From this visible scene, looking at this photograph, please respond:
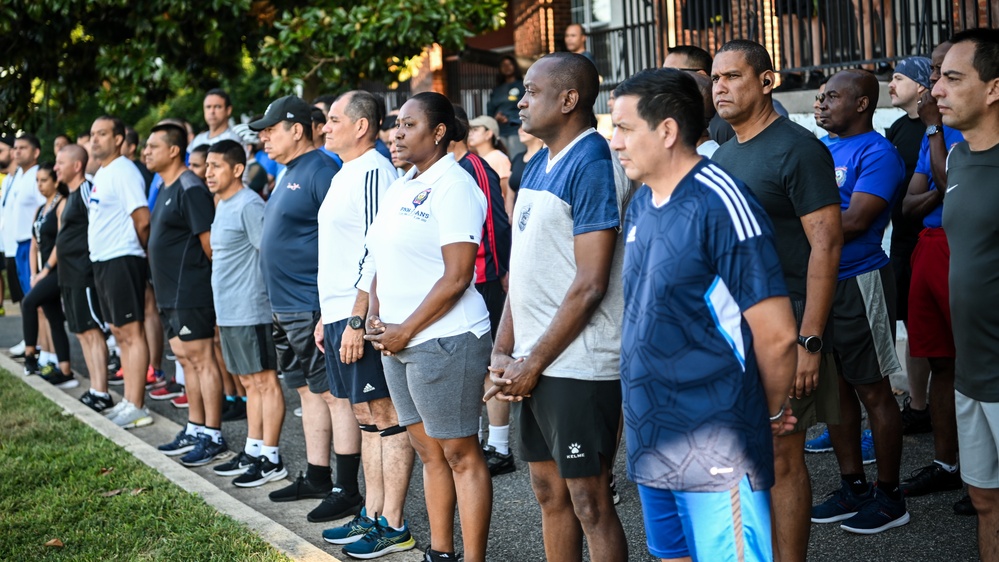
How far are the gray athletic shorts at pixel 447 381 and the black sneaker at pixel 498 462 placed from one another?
209 centimetres

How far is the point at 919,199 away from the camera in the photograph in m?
6.41

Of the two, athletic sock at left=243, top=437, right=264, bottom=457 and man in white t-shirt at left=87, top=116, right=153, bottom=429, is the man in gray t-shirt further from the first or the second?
man in white t-shirt at left=87, top=116, right=153, bottom=429

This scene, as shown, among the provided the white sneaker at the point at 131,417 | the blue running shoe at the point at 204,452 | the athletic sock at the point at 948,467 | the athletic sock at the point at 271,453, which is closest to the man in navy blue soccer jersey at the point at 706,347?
the athletic sock at the point at 948,467

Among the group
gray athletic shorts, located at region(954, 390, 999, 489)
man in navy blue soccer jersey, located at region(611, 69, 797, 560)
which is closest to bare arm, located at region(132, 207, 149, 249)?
man in navy blue soccer jersey, located at region(611, 69, 797, 560)

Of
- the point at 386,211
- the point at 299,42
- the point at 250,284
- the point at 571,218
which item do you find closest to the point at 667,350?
the point at 571,218

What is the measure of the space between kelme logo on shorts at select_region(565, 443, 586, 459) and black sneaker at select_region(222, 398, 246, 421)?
5.58 meters

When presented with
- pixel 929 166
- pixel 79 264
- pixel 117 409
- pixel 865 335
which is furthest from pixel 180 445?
pixel 929 166

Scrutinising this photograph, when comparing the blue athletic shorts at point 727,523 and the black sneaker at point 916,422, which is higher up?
the blue athletic shorts at point 727,523

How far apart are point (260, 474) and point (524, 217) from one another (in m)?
3.69

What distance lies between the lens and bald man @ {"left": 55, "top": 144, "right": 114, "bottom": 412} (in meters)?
9.69

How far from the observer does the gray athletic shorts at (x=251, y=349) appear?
6.99 metres

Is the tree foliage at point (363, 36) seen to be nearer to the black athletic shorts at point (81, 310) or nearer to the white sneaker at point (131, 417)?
the black athletic shorts at point (81, 310)

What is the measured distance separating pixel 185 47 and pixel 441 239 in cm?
1010

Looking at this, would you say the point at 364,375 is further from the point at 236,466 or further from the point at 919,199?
the point at 919,199
